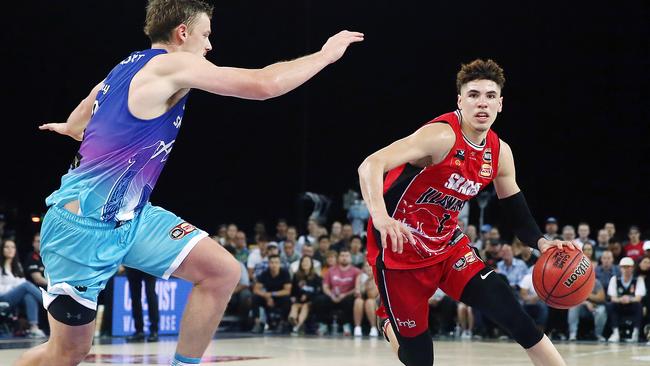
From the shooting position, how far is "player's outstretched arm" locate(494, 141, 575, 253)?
17.4 ft

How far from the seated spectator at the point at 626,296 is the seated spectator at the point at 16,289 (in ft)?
23.9

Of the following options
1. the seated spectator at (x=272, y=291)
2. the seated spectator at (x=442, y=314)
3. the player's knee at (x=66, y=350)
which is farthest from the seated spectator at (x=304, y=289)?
the player's knee at (x=66, y=350)

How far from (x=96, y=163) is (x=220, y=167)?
47.0ft

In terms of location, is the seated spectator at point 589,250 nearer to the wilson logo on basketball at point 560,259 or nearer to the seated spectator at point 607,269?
the seated spectator at point 607,269

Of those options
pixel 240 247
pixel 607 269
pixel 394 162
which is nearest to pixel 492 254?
pixel 607 269

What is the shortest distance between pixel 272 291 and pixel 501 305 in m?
8.96

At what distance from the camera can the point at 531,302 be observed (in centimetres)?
1238

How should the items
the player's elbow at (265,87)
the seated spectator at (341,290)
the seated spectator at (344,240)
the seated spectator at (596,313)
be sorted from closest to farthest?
the player's elbow at (265,87) < the seated spectator at (596,313) < the seated spectator at (341,290) < the seated spectator at (344,240)

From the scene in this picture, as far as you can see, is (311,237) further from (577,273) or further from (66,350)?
(66,350)

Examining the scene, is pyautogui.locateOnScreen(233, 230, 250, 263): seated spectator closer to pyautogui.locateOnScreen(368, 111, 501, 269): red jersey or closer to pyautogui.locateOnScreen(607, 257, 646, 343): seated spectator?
pyautogui.locateOnScreen(607, 257, 646, 343): seated spectator

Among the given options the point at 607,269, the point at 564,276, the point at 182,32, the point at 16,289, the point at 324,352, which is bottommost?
the point at 324,352

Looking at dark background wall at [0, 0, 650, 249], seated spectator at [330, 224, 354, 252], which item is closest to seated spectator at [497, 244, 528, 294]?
seated spectator at [330, 224, 354, 252]

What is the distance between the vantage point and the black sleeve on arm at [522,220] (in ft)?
17.4

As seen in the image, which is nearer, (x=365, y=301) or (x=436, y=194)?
(x=436, y=194)
